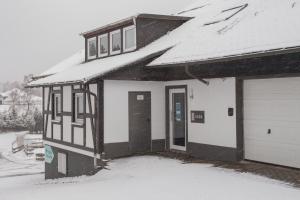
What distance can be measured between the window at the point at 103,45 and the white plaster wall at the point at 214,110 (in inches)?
202

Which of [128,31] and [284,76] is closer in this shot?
[284,76]

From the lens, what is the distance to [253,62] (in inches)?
436

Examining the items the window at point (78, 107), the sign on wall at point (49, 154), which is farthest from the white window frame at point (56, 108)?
the window at point (78, 107)

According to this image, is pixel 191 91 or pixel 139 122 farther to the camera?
pixel 139 122

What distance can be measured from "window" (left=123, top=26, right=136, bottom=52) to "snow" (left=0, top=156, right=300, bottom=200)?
223 inches

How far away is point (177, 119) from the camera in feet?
47.1

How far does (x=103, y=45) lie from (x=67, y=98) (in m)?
3.24

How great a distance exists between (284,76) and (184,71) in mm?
4054

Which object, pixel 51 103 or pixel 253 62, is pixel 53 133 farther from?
pixel 253 62

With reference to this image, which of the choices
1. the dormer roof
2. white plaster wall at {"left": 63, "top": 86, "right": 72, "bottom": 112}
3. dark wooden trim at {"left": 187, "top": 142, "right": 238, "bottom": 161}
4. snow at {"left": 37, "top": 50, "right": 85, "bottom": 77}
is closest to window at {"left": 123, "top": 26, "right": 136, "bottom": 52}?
the dormer roof

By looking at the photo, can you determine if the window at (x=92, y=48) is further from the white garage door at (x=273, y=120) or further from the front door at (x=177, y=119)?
the white garage door at (x=273, y=120)

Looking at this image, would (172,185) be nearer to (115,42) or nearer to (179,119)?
(179,119)

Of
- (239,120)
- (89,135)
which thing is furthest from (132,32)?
(239,120)

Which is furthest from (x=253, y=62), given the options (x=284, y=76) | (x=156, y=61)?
(x=156, y=61)
